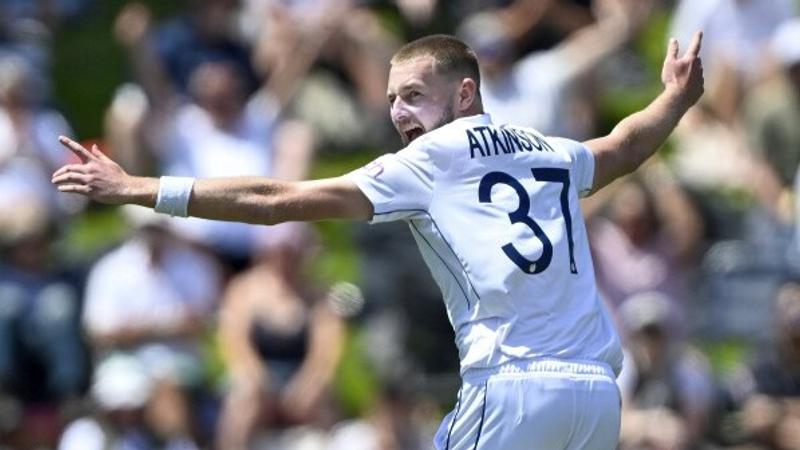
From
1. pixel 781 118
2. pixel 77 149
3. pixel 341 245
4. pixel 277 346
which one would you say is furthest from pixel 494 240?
pixel 341 245

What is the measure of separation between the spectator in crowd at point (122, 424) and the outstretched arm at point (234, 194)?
5.55 meters

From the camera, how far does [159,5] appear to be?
14812mm

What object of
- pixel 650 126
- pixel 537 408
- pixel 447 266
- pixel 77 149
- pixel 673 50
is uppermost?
pixel 673 50

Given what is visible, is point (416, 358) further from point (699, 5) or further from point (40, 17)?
point (40, 17)

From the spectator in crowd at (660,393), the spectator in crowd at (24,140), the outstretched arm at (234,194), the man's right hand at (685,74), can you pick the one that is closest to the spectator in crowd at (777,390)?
the spectator in crowd at (660,393)

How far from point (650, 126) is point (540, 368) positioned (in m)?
1.32

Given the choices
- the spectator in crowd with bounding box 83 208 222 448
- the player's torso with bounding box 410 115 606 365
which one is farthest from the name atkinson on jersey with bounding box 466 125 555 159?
the spectator in crowd with bounding box 83 208 222 448

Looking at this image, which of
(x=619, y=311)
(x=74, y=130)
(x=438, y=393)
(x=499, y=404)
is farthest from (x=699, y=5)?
(x=499, y=404)

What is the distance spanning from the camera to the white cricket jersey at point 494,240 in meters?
6.58

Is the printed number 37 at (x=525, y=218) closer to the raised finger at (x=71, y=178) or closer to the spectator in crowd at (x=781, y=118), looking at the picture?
the raised finger at (x=71, y=178)

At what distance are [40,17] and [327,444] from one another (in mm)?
4778

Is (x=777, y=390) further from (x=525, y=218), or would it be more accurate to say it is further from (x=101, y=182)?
(x=101, y=182)

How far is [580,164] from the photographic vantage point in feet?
23.0

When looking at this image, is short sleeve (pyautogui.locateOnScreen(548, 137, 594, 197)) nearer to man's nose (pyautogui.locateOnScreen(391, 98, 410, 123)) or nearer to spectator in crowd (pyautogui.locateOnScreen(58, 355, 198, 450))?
man's nose (pyautogui.locateOnScreen(391, 98, 410, 123))
